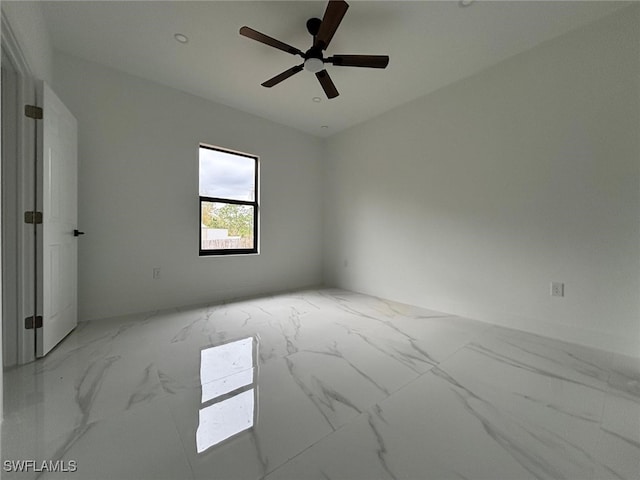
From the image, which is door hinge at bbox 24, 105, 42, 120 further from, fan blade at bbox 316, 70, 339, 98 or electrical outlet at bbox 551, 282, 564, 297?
electrical outlet at bbox 551, 282, 564, 297

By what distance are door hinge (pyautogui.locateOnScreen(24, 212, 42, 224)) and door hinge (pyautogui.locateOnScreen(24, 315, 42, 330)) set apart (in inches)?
27.0

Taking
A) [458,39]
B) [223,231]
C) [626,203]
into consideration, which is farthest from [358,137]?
[626,203]

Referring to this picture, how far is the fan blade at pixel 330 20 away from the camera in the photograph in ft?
5.15

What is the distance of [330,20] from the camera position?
5.61 feet

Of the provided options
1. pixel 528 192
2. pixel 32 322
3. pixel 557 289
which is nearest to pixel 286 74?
pixel 528 192

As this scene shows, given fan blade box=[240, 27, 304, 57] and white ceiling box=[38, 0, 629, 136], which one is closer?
fan blade box=[240, 27, 304, 57]

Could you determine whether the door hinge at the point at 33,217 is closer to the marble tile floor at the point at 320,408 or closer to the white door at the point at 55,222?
the white door at the point at 55,222

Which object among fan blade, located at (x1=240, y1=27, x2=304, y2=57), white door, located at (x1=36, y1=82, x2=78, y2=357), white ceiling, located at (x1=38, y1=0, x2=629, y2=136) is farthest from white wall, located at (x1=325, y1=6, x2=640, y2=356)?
white door, located at (x1=36, y1=82, x2=78, y2=357)

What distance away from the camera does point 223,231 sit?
11.7 ft

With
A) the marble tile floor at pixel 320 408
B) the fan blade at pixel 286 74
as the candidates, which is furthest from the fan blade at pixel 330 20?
the marble tile floor at pixel 320 408

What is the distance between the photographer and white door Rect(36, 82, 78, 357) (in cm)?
181

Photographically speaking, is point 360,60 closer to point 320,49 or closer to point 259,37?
point 320,49

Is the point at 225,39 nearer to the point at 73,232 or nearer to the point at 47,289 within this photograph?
the point at 73,232

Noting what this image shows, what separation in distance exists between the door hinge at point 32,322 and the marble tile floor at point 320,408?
0.82 ft
